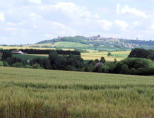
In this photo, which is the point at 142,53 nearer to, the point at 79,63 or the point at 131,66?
the point at 79,63

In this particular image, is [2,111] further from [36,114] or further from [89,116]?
[89,116]

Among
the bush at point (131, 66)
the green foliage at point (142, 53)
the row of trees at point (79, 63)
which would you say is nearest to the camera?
the bush at point (131, 66)

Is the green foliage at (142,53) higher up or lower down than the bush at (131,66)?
higher up

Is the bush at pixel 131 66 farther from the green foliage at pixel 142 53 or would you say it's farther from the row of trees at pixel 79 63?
the green foliage at pixel 142 53

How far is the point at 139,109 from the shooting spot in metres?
5.96

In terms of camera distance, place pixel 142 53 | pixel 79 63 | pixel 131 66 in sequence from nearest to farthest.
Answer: pixel 131 66 < pixel 79 63 < pixel 142 53

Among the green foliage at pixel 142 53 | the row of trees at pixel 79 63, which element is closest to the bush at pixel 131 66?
the row of trees at pixel 79 63

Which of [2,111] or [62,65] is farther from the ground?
[2,111]

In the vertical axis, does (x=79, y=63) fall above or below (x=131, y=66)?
below

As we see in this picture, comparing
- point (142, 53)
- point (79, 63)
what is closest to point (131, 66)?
point (79, 63)

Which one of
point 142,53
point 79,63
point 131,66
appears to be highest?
point 142,53

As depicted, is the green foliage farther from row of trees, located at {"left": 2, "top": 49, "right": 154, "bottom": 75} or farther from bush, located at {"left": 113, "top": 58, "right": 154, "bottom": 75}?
bush, located at {"left": 113, "top": 58, "right": 154, "bottom": 75}

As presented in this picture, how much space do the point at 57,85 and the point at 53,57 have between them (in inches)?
3087

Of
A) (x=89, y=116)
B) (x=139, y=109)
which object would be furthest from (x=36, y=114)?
(x=139, y=109)
